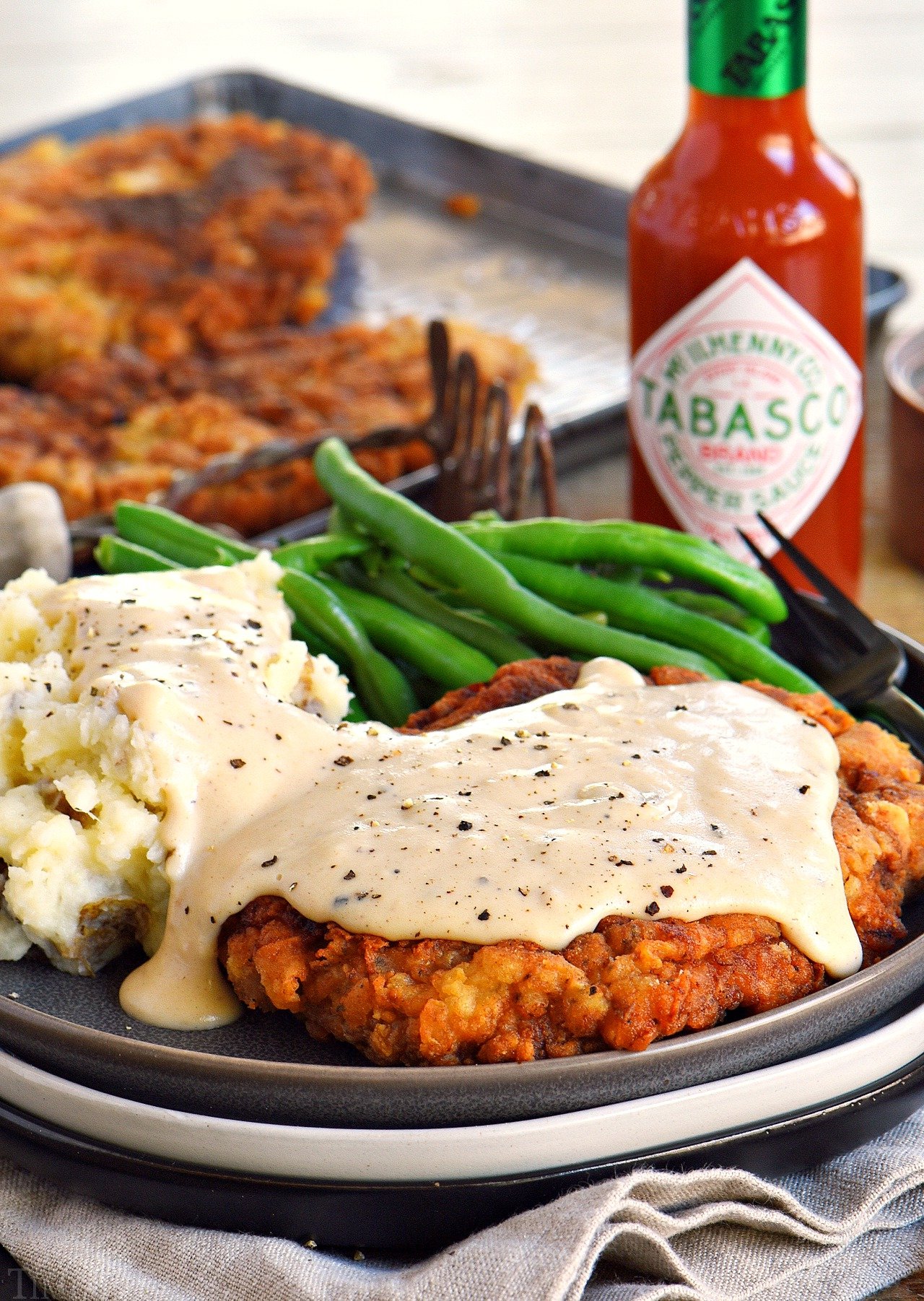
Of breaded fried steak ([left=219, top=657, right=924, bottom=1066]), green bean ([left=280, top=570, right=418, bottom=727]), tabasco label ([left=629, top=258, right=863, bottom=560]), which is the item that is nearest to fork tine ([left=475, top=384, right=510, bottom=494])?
tabasco label ([left=629, top=258, right=863, bottom=560])

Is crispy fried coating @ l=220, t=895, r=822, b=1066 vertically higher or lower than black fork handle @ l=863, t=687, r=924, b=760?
higher

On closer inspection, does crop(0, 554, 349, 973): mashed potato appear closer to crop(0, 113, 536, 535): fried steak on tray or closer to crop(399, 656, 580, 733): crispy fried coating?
crop(399, 656, 580, 733): crispy fried coating

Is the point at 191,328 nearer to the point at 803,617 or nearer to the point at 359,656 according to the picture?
the point at 359,656

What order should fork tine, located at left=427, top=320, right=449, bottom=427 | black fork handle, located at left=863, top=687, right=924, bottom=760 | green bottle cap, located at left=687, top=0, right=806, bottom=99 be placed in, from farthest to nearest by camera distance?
fork tine, located at left=427, top=320, right=449, bottom=427 < green bottle cap, located at left=687, top=0, right=806, bottom=99 < black fork handle, located at left=863, top=687, right=924, bottom=760

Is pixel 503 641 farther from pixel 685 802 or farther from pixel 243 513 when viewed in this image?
pixel 243 513

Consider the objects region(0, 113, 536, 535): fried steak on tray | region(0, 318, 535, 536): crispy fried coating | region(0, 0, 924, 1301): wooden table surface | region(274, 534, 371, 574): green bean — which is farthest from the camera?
region(0, 0, 924, 1301): wooden table surface

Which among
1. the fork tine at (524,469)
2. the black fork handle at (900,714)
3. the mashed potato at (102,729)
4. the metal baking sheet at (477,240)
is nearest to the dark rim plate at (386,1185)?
the mashed potato at (102,729)
